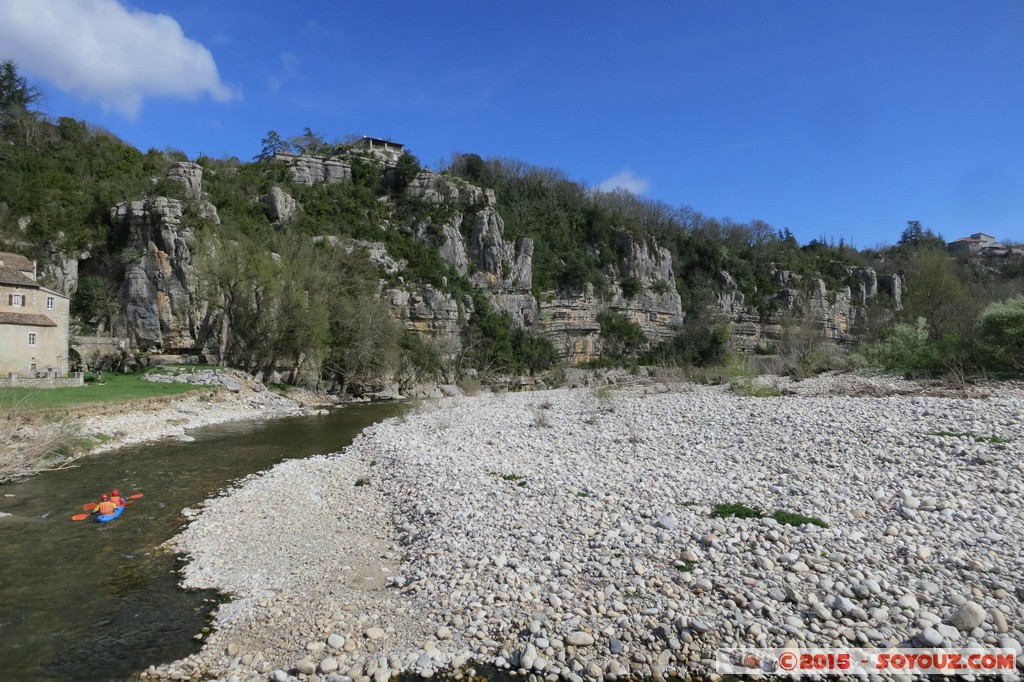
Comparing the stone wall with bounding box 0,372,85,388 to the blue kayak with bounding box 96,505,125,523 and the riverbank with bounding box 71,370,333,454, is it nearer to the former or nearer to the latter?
the riverbank with bounding box 71,370,333,454

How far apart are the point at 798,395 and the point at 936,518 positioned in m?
13.7

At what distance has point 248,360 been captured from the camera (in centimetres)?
3375

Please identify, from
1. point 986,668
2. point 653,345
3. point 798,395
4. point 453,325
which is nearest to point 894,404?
point 798,395

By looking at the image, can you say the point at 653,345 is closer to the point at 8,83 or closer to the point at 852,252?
the point at 852,252

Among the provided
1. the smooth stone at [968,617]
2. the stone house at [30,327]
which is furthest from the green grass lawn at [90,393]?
the smooth stone at [968,617]

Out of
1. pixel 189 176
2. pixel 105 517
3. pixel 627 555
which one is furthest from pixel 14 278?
pixel 627 555

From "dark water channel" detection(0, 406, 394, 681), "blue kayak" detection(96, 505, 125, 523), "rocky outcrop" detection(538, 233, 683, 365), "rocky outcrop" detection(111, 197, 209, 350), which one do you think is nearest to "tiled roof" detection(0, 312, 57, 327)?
"rocky outcrop" detection(111, 197, 209, 350)

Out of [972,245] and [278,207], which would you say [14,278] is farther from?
[972,245]

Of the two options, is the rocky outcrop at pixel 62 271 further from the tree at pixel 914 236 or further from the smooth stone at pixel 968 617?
the tree at pixel 914 236

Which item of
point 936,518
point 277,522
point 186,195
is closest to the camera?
point 936,518

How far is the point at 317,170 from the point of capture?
58.0 metres

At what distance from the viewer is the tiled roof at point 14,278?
88.1 feet

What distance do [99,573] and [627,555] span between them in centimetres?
786

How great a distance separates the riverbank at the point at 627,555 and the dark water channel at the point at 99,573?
503 millimetres
